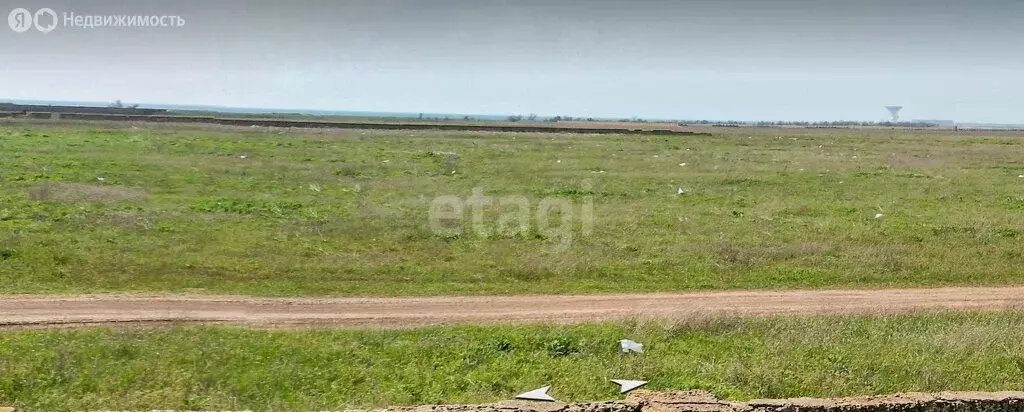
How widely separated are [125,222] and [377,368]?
37.4ft

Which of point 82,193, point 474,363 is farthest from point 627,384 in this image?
point 82,193

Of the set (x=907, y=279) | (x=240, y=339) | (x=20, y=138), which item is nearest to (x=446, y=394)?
(x=240, y=339)

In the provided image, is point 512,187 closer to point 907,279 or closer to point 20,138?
point 907,279

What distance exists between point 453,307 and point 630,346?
334cm

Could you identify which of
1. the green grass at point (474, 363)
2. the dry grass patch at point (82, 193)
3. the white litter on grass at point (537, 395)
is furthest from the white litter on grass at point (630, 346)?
the dry grass patch at point (82, 193)

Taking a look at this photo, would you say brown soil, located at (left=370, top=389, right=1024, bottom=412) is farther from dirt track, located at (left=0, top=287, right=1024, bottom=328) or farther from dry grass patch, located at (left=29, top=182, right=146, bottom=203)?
dry grass patch, located at (left=29, top=182, right=146, bottom=203)

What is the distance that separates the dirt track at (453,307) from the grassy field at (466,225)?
24.3 inches

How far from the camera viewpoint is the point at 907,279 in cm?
1352

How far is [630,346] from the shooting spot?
356 inches

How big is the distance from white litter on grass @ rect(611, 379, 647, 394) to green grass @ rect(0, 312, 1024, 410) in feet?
0.31

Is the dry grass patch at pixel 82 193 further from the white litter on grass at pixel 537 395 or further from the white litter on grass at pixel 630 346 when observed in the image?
the white litter on grass at pixel 537 395

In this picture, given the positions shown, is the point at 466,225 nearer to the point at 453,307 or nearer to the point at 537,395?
the point at 453,307

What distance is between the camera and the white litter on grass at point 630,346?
353 inches

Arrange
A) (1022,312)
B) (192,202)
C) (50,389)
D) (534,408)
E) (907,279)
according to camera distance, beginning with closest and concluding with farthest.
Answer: (534,408)
(50,389)
(1022,312)
(907,279)
(192,202)
